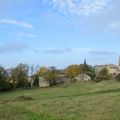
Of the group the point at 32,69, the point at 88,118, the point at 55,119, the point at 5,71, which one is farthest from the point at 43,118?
the point at 32,69

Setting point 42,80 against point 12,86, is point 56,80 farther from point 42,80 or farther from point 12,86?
point 12,86

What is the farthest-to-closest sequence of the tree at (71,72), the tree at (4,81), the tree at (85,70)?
the tree at (71,72), the tree at (85,70), the tree at (4,81)

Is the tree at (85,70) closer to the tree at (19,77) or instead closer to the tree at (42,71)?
the tree at (42,71)

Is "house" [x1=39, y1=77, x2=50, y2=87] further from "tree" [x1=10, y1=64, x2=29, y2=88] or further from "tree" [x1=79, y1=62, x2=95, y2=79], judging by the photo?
"tree" [x1=79, y1=62, x2=95, y2=79]

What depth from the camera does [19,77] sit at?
127m

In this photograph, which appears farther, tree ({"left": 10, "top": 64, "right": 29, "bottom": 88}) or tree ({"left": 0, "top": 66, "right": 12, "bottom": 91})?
tree ({"left": 10, "top": 64, "right": 29, "bottom": 88})

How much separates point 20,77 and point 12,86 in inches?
300

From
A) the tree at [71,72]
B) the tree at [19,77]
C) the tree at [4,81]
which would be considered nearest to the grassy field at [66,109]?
the tree at [4,81]

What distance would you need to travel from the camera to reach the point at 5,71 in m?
123

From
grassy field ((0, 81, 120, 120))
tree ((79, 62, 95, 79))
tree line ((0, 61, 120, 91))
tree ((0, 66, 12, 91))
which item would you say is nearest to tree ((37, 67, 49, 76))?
tree line ((0, 61, 120, 91))

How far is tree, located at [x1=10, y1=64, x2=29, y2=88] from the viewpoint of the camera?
124969 mm

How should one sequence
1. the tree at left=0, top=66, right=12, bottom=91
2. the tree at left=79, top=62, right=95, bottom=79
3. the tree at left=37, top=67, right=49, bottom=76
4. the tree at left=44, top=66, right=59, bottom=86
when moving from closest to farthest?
the tree at left=0, top=66, right=12, bottom=91 < the tree at left=44, top=66, right=59, bottom=86 < the tree at left=37, top=67, right=49, bottom=76 < the tree at left=79, top=62, right=95, bottom=79

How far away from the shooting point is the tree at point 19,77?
410ft

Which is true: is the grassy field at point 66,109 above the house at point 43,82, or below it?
below
